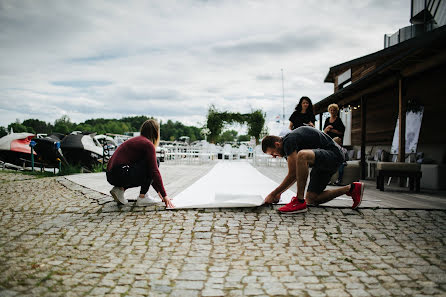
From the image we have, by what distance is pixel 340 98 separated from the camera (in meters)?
9.80

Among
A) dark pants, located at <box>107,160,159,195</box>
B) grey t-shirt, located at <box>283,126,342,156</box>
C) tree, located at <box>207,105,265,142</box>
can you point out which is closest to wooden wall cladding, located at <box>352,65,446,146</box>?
grey t-shirt, located at <box>283,126,342,156</box>

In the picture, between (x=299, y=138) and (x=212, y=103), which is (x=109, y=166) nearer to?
(x=299, y=138)

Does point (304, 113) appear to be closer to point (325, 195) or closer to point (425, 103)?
point (325, 195)

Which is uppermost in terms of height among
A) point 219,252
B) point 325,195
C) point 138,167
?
point 138,167

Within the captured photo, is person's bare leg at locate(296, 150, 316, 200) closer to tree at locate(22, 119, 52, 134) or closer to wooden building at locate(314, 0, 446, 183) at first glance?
wooden building at locate(314, 0, 446, 183)

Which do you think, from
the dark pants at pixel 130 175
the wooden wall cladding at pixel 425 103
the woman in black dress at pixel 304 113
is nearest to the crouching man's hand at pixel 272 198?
the dark pants at pixel 130 175

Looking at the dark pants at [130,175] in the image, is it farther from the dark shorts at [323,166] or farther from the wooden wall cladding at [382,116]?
the wooden wall cladding at [382,116]

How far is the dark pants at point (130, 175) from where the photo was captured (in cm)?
385

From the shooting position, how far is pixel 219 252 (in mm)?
2627

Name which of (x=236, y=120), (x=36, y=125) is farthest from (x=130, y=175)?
(x=36, y=125)

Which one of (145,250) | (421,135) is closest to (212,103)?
(421,135)

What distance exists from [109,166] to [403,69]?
18.7ft

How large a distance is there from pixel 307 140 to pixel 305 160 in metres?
0.31

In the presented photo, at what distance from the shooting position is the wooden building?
5.41m
